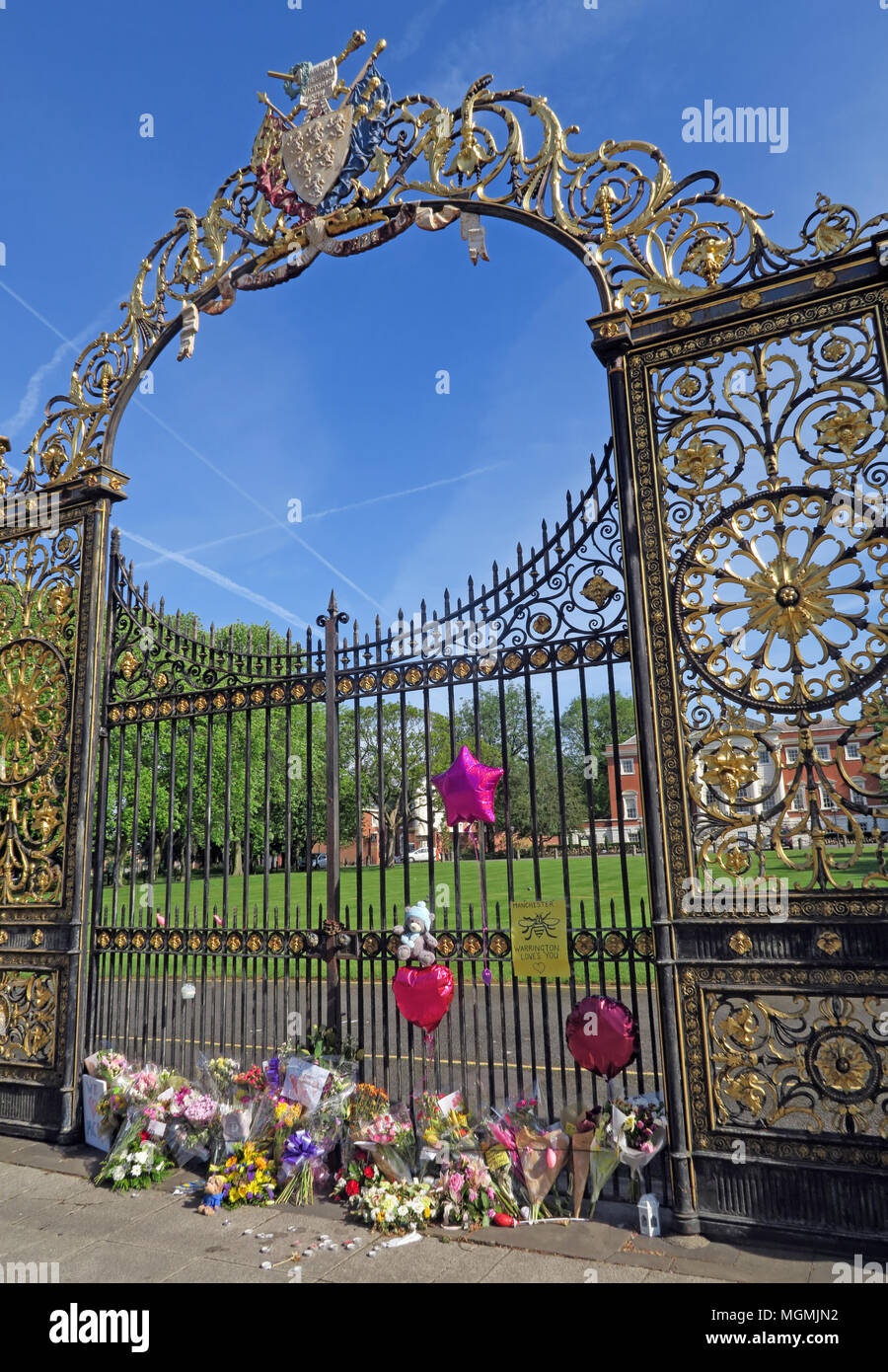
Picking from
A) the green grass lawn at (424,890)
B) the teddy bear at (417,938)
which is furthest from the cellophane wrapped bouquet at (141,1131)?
the green grass lawn at (424,890)

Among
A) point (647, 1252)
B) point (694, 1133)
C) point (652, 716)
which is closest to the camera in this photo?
point (647, 1252)

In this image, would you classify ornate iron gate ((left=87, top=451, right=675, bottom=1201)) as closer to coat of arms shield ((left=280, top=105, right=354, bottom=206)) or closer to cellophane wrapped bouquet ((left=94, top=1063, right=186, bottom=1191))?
cellophane wrapped bouquet ((left=94, top=1063, right=186, bottom=1191))

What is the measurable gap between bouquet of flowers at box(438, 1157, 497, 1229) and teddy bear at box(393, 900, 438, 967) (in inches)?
44.6

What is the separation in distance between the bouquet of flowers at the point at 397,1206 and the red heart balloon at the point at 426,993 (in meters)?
0.85

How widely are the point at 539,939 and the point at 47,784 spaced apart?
4377mm

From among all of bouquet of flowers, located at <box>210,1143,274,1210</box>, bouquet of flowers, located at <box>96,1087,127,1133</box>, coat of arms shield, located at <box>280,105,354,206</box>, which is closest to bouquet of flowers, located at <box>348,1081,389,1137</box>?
bouquet of flowers, located at <box>210,1143,274,1210</box>

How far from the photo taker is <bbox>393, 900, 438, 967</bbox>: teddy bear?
5.18 metres

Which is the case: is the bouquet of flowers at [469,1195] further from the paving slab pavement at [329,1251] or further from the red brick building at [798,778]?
the red brick building at [798,778]

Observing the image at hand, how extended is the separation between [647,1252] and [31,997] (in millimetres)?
4985

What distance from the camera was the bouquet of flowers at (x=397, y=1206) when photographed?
14.7ft

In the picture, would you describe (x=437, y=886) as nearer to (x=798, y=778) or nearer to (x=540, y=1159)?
(x=540, y=1159)
